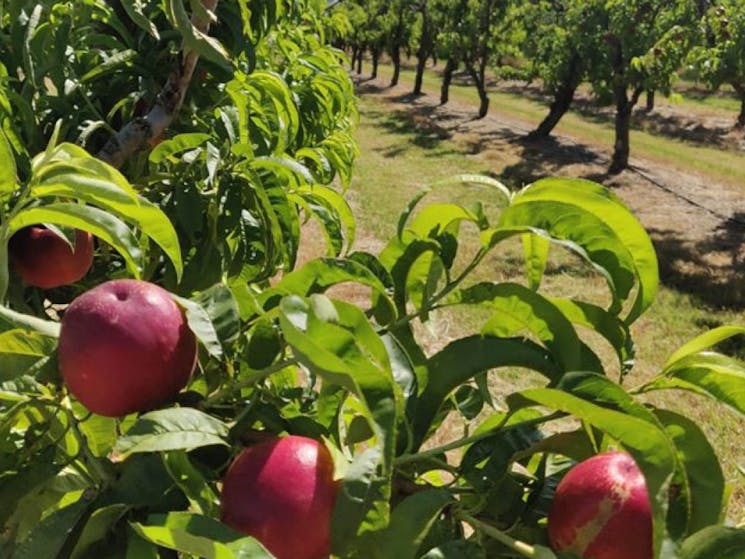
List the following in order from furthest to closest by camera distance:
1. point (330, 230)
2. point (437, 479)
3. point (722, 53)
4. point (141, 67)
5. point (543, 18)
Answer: point (543, 18) < point (722, 53) < point (141, 67) < point (330, 230) < point (437, 479)

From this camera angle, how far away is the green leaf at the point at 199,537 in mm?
349

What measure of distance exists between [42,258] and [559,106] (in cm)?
1063

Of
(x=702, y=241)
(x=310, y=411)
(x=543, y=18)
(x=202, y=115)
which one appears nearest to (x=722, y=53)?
(x=702, y=241)

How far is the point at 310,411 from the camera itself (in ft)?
2.15

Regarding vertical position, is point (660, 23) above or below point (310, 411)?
above

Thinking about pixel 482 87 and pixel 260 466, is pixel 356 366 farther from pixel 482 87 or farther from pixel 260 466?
pixel 482 87

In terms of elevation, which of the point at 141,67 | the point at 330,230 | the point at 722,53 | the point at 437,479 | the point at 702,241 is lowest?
the point at 702,241

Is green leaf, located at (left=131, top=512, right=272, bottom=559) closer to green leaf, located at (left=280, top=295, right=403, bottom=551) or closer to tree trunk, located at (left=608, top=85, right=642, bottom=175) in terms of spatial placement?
green leaf, located at (left=280, top=295, right=403, bottom=551)

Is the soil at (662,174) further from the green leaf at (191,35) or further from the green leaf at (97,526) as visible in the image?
the green leaf at (97,526)

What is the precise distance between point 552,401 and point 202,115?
1001 millimetres

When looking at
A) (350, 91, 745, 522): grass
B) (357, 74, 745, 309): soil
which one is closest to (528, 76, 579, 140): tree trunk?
(357, 74, 745, 309): soil

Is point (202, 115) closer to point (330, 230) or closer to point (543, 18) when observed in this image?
point (330, 230)

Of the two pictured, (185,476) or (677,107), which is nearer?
(185,476)

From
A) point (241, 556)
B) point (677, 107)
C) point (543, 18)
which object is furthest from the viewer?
point (677, 107)
